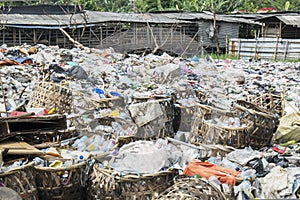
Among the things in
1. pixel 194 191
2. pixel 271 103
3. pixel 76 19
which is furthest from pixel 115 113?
pixel 76 19

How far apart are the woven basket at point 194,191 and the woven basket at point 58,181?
0.75m

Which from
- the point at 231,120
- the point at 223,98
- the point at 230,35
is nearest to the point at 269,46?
the point at 230,35

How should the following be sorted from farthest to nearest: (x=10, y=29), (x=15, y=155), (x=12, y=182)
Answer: (x=10, y=29) → (x=15, y=155) → (x=12, y=182)

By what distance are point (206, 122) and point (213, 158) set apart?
82 cm

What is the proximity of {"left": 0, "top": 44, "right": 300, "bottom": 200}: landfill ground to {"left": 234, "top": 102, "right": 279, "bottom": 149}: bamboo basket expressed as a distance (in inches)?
0.4

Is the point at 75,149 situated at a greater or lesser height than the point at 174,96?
lesser

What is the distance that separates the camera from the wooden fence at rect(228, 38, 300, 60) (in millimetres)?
16141

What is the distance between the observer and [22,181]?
284 centimetres

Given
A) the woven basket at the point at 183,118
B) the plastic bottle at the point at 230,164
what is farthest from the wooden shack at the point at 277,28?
the plastic bottle at the point at 230,164

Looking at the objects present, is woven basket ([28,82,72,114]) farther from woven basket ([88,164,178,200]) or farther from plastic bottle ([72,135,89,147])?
woven basket ([88,164,178,200])

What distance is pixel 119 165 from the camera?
126 inches

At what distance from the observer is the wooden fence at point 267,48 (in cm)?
1614

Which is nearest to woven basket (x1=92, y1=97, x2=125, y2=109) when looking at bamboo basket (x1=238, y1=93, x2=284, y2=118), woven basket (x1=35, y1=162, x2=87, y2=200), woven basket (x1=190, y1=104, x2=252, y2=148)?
woven basket (x1=190, y1=104, x2=252, y2=148)

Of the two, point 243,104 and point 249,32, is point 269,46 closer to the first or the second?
point 249,32
